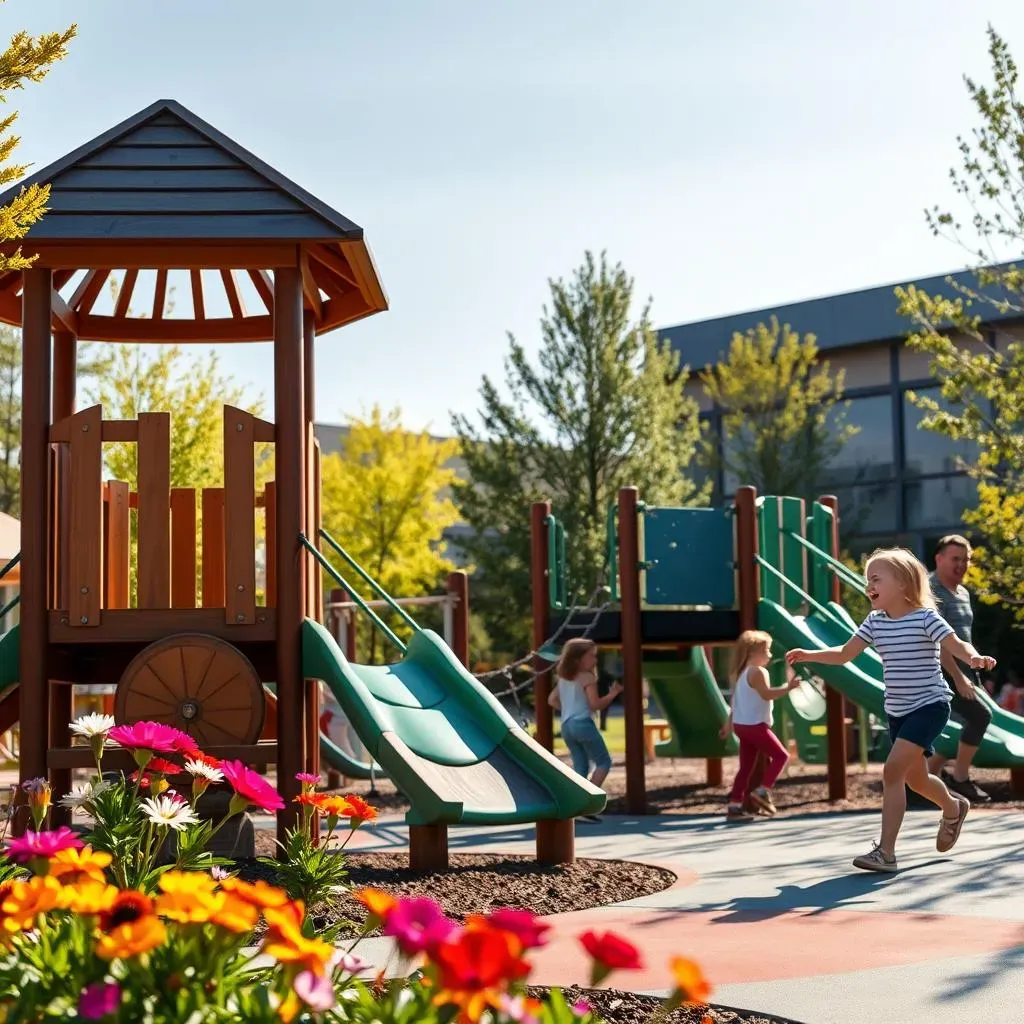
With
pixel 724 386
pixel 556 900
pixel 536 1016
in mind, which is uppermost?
pixel 724 386

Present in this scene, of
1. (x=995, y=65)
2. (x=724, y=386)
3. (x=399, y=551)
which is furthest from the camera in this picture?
(x=724, y=386)

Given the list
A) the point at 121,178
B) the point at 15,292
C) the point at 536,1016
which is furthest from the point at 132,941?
the point at 15,292

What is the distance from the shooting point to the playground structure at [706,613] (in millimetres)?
11594

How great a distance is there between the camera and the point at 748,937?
5.41m

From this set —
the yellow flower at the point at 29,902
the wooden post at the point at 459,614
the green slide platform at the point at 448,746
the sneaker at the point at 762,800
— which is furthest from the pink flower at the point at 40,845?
the wooden post at the point at 459,614

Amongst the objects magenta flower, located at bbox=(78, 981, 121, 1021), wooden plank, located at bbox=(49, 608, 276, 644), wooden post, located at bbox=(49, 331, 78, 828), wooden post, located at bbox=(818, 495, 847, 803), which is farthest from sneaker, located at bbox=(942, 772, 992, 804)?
magenta flower, located at bbox=(78, 981, 121, 1021)

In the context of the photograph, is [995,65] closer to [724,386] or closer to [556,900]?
[556,900]

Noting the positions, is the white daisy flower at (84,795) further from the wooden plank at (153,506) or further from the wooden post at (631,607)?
the wooden post at (631,607)

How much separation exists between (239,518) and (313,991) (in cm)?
596

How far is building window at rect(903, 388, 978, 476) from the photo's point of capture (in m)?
30.7

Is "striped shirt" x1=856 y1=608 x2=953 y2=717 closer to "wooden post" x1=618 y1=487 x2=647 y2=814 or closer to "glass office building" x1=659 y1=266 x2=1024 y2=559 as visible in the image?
"wooden post" x1=618 y1=487 x2=647 y2=814

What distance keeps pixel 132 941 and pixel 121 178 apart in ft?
21.9

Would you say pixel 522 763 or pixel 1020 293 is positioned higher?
pixel 1020 293

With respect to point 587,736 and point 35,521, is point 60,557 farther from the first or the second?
point 587,736
